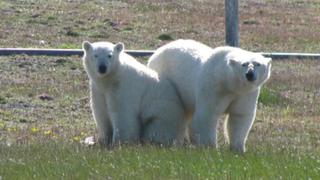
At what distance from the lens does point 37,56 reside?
77.0 feet

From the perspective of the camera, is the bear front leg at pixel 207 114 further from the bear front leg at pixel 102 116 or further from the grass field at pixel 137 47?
the bear front leg at pixel 102 116

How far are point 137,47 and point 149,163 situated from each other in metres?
16.7

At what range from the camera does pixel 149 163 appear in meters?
10.5

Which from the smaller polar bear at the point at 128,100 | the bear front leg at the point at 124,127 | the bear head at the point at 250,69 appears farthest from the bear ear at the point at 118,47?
the bear head at the point at 250,69

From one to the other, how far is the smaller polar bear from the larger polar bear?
33cm

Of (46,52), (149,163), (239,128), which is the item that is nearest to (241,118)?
(239,128)

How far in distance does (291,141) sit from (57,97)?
5663 mm

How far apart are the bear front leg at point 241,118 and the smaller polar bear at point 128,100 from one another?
868mm

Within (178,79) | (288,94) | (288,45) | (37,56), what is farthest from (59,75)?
(288,45)

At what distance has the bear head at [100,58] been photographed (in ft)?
45.8

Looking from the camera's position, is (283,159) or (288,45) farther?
(288,45)

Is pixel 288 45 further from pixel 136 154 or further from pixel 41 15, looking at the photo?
pixel 136 154

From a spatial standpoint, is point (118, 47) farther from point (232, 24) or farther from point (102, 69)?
point (232, 24)

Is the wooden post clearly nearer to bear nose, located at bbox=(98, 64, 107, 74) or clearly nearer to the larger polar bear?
the larger polar bear
